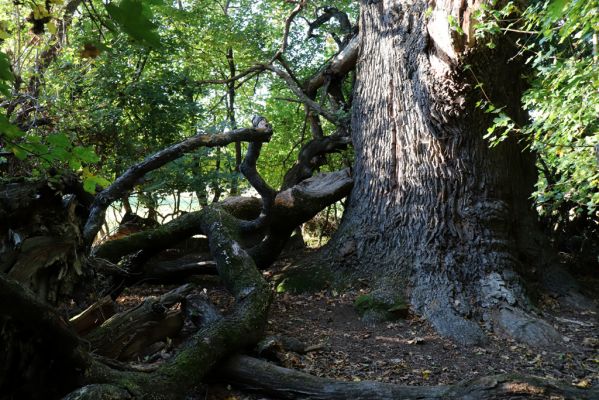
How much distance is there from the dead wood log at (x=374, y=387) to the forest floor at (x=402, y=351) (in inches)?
5.1

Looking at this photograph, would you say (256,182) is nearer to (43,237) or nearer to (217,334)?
(217,334)

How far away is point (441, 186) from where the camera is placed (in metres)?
5.47

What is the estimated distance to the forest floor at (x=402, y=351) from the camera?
4082 millimetres

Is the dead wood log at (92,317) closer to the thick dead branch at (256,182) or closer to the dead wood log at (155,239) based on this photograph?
the dead wood log at (155,239)

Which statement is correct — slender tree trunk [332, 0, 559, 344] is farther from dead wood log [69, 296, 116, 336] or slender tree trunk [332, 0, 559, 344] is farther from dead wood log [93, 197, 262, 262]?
dead wood log [69, 296, 116, 336]

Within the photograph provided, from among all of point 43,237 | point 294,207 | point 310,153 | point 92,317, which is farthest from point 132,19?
point 310,153

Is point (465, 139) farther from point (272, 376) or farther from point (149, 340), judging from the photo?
point (149, 340)

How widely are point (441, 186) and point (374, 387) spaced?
2.76 m

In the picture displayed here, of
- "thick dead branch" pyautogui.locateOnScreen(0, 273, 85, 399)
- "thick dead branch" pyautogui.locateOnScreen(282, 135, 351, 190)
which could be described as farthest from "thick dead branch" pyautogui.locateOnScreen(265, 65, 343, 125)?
"thick dead branch" pyautogui.locateOnScreen(0, 273, 85, 399)

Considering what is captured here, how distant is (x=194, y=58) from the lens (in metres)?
9.74

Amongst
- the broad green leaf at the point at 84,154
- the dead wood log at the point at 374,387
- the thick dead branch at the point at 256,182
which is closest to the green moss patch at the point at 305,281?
the thick dead branch at the point at 256,182

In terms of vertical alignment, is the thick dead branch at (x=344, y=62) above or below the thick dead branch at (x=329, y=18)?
below

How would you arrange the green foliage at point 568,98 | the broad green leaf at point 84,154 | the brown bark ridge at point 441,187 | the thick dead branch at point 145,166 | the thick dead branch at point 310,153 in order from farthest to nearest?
the thick dead branch at point 310,153
the brown bark ridge at point 441,187
the thick dead branch at point 145,166
the green foliage at point 568,98
the broad green leaf at point 84,154

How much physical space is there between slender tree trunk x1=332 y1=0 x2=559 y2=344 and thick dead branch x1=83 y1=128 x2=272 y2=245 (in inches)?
61.4
